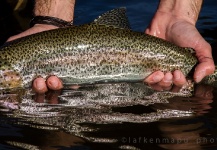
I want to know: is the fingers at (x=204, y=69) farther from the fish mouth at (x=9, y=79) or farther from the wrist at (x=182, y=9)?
the fish mouth at (x=9, y=79)

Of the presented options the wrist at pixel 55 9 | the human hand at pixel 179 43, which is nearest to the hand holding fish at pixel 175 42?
the human hand at pixel 179 43

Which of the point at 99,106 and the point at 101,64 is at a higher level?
the point at 101,64

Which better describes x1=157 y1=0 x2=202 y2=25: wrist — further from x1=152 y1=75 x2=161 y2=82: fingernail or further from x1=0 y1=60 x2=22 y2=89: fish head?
x1=0 y1=60 x2=22 y2=89: fish head

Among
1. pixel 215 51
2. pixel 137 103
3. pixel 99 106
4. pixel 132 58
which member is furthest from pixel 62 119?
pixel 215 51

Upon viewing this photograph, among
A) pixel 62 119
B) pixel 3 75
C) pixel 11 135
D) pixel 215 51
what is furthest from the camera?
pixel 215 51

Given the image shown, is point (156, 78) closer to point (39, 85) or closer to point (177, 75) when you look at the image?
point (177, 75)

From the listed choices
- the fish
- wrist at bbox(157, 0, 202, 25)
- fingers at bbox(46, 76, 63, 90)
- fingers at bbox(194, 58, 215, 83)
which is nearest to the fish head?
the fish

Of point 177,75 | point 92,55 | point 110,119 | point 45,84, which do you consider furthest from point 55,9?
point 110,119

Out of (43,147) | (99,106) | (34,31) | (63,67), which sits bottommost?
(43,147)

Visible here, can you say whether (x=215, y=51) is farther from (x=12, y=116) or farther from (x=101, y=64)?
(x=12, y=116)

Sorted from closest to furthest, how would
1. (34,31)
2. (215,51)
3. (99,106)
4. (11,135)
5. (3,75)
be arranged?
(11,135)
(99,106)
(3,75)
(34,31)
(215,51)
